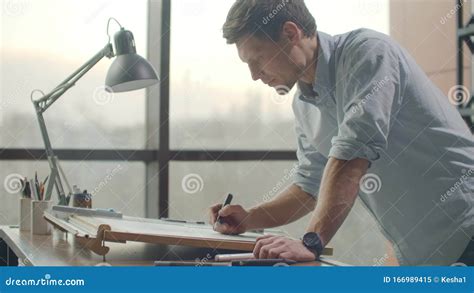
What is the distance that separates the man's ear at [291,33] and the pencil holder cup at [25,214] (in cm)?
Result: 80

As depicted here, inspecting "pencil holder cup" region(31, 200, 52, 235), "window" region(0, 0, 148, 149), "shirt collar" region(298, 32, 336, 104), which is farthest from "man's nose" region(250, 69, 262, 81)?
"window" region(0, 0, 148, 149)

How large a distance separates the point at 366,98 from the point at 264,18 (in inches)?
13.0

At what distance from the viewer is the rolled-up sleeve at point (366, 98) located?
Answer: 1263 mm

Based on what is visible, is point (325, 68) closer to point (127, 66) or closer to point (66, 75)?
point (127, 66)

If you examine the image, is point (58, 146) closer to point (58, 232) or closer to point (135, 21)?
point (135, 21)

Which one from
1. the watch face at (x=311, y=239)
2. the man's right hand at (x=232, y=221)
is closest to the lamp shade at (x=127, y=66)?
the man's right hand at (x=232, y=221)

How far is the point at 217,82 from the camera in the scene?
308 centimetres

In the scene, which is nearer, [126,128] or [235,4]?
[235,4]

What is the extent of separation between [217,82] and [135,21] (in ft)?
1.55

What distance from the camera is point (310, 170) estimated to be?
5.22ft

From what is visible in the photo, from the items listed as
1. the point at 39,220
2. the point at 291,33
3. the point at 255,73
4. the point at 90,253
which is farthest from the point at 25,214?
the point at 291,33

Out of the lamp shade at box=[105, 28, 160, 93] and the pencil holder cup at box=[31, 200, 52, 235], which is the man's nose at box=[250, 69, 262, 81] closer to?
the lamp shade at box=[105, 28, 160, 93]

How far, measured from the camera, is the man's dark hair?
1.47 meters

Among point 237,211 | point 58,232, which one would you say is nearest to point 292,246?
point 237,211
